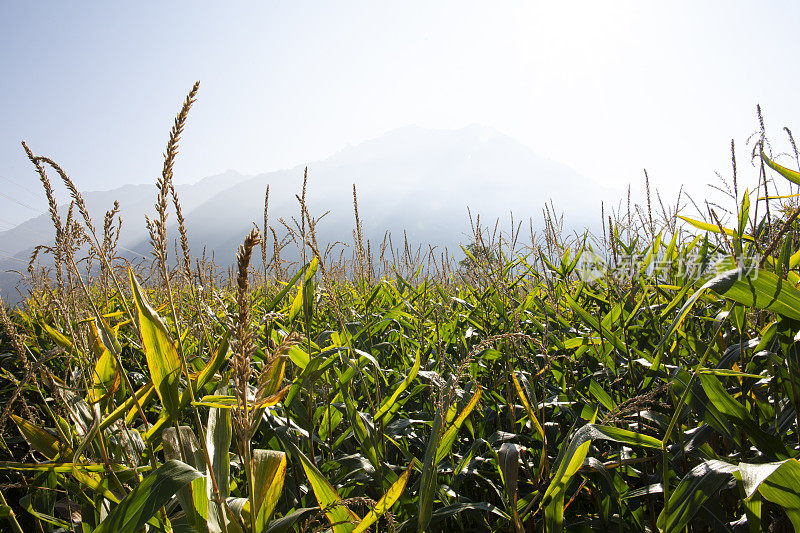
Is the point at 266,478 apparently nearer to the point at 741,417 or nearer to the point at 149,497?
the point at 149,497

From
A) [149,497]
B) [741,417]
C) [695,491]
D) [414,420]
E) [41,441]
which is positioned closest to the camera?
[149,497]

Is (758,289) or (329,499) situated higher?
(758,289)

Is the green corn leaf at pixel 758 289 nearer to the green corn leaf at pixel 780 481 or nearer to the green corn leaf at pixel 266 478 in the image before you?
the green corn leaf at pixel 780 481

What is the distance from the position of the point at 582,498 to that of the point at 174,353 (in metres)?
1.41

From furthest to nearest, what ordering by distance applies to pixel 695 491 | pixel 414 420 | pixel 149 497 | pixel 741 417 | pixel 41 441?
pixel 414 420 < pixel 41 441 < pixel 741 417 < pixel 695 491 < pixel 149 497

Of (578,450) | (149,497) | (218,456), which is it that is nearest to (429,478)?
(578,450)

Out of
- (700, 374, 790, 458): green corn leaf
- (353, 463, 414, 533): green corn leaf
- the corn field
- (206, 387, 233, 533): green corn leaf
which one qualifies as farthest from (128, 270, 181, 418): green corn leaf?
(700, 374, 790, 458): green corn leaf

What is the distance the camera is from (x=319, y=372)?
1.28 m

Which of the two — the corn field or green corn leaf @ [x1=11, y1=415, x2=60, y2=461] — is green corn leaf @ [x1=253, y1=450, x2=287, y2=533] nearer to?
the corn field

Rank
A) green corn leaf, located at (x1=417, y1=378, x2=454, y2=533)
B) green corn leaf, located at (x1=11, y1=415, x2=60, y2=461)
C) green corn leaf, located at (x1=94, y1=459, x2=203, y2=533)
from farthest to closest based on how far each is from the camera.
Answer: green corn leaf, located at (x1=11, y1=415, x2=60, y2=461)
green corn leaf, located at (x1=417, y1=378, x2=454, y2=533)
green corn leaf, located at (x1=94, y1=459, x2=203, y2=533)

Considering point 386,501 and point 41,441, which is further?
point 41,441

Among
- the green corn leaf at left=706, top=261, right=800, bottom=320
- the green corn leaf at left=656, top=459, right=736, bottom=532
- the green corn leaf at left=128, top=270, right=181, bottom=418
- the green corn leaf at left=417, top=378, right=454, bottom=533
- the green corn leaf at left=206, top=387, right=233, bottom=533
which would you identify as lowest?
the green corn leaf at left=656, top=459, right=736, bottom=532

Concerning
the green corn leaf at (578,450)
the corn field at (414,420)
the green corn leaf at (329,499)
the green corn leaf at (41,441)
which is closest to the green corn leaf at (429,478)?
the corn field at (414,420)

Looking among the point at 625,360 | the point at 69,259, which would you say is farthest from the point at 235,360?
the point at 625,360
